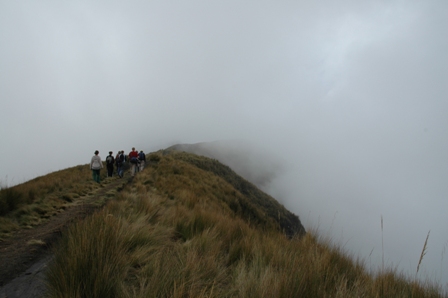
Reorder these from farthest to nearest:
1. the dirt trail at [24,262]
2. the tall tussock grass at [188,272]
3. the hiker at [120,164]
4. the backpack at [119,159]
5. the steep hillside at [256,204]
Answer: the backpack at [119,159] < the hiker at [120,164] < the steep hillside at [256,204] < the dirt trail at [24,262] < the tall tussock grass at [188,272]

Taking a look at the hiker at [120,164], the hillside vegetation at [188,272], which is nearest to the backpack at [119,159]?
the hiker at [120,164]

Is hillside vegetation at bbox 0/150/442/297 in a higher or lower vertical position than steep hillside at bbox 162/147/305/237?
higher

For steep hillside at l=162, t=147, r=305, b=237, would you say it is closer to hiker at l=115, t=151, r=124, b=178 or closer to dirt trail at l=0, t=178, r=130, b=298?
hiker at l=115, t=151, r=124, b=178

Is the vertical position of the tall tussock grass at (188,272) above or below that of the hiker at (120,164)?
below

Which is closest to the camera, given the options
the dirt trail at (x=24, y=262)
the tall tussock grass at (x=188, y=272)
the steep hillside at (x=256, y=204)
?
the tall tussock grass at (x=188, y=272)

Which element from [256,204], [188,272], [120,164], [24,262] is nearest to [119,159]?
[120,164]

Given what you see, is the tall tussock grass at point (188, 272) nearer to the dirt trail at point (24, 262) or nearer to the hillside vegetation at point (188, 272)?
the hillside vegetation at point (188, 272)

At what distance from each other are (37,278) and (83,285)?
132cm

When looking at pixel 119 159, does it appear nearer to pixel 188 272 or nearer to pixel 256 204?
pixel 256 204

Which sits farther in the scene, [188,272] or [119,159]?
[119,159]

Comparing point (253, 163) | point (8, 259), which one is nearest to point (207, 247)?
point (8, 259)

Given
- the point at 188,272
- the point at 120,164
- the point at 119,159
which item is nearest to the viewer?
the point at 188,272

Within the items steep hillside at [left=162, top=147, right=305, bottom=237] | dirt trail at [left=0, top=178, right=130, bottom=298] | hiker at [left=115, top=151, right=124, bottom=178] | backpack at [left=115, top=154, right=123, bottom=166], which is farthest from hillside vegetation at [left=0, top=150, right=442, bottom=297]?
backpack at [left=115, top=154, right=123, bottom=166]

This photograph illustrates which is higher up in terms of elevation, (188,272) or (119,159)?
(119,159)
